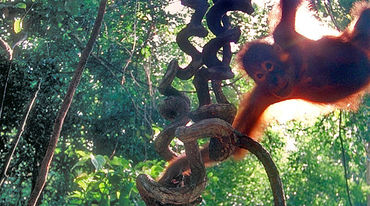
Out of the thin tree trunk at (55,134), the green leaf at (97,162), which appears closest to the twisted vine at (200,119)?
the thin tree trunk at (55,134)

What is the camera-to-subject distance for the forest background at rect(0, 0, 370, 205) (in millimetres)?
3279

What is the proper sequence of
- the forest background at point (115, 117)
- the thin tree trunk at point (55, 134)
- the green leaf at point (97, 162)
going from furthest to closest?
the forest background at point (115, 117) < the green leaf at point (97, 162) < the thin tree trunk at point (55, 134)

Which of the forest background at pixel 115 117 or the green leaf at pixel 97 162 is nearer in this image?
the green leaf at pixel 97 162

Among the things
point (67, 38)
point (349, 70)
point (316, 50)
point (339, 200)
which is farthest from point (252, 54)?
point (339, 200)

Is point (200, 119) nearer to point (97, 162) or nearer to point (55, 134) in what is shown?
point (55, 134)

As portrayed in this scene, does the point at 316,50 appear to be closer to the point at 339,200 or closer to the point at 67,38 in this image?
the point at 67,38

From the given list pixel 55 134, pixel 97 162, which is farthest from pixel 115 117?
pixel 55 134

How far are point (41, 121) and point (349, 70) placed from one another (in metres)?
2.76

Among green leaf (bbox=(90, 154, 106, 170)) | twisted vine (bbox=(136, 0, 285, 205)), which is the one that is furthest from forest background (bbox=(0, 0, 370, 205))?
twisted vine (bbox=(136, 0, 285, 205))

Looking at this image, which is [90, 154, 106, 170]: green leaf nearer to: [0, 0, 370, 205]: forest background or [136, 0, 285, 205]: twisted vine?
[0, 0, 370, 205]: forest background

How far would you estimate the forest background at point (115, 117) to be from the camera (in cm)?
328

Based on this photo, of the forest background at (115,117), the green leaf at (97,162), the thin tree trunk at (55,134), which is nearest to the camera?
the thin tree trunk at (55,134)

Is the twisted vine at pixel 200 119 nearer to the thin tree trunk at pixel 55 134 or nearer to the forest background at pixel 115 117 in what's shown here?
the thin tree trunk at pixel 55 134

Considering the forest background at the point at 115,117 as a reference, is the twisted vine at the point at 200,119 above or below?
below
